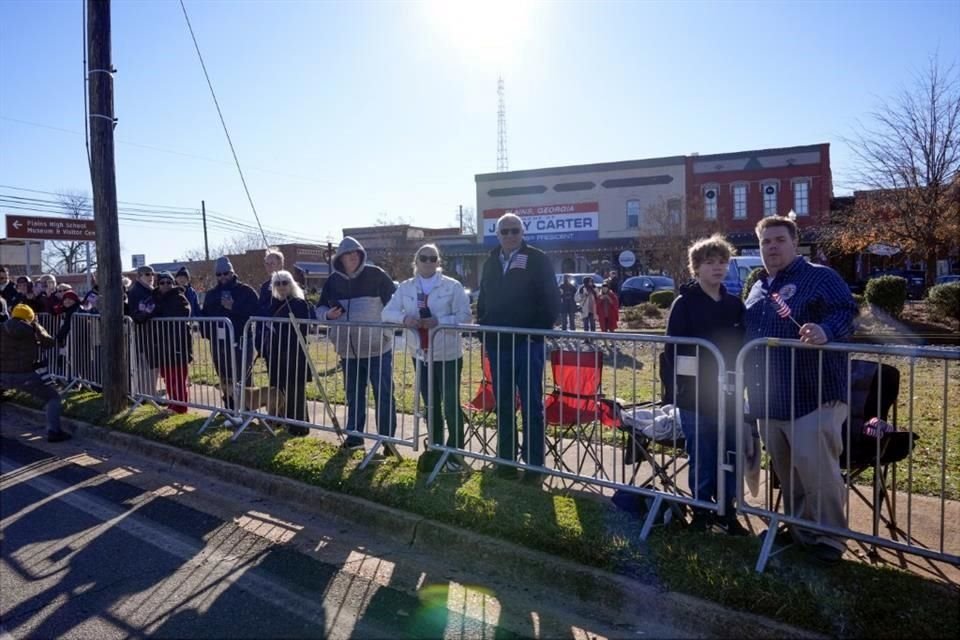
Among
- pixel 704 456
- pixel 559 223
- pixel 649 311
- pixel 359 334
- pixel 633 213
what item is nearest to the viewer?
pixel 704 456

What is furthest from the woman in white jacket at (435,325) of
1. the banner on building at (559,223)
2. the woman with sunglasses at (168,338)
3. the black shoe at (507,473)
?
the banner on building at (559,223)

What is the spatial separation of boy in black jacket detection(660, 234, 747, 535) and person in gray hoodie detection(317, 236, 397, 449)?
2674 millimetres

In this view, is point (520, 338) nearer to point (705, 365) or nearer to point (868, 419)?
point (705, 365)

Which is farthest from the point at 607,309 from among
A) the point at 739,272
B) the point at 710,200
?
the point at 710,200

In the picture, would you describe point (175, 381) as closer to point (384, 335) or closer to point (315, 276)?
point (384, 335)

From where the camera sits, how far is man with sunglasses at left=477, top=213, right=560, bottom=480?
5.33 metres

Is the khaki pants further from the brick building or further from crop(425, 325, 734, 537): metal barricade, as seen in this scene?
the brick building

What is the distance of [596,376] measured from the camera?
5.29 metres

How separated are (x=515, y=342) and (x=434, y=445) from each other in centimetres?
107

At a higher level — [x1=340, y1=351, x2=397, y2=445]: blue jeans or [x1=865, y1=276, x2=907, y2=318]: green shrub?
[x1=865, y1=276, x2=907, y2=318]: green shrub

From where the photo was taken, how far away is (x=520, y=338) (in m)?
5.39

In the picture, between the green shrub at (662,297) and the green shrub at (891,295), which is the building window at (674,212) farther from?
the green shrub at (891,295)

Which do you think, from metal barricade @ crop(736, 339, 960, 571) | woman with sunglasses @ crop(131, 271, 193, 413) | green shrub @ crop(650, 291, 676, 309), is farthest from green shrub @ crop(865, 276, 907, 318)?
woman with sunglasses @ crop(131, 271, 193, 413)

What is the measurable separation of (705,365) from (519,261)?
1680 millimetres
